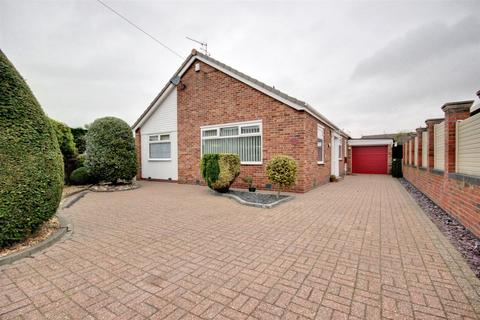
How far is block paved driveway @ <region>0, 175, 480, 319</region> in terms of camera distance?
76.5 inches

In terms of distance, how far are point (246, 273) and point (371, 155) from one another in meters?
20.4

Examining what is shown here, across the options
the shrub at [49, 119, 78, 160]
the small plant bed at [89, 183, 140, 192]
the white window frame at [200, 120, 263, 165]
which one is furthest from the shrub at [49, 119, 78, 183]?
the white window frame at [200, 120, 263, 165]

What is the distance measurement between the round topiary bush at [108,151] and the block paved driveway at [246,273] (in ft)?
17.2

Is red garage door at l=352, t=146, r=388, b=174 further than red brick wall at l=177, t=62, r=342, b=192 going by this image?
Yes

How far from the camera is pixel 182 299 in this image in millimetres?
2090

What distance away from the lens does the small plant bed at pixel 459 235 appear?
9.55 ft

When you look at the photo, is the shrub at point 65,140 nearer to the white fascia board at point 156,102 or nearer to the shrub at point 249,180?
the white fascia board at point 156,102

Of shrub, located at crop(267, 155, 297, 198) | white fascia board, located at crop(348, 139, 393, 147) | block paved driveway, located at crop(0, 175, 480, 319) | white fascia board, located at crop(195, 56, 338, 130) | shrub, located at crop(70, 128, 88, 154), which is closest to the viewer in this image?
block paved driveway, located at crop(0, 175, 480, 319)

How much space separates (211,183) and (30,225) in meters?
5.32

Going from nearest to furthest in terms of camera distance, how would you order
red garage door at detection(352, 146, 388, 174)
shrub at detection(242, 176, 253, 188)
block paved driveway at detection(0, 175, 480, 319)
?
block paved driveway at detection(0, 175, 480, 319) < shrub at detection(242, 176, 253, 188) < red garage door at detection(352, 146, 388, 174)

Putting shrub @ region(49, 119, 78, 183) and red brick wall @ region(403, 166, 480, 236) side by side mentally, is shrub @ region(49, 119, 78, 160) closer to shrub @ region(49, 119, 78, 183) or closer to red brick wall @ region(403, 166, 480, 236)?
shrub @ region(49, 119, 78, 183)

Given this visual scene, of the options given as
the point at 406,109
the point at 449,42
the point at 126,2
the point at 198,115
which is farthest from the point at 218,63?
the point at 406,109

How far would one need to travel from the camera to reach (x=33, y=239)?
358 centimetres

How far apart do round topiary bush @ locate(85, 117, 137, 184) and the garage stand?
18262 mm
